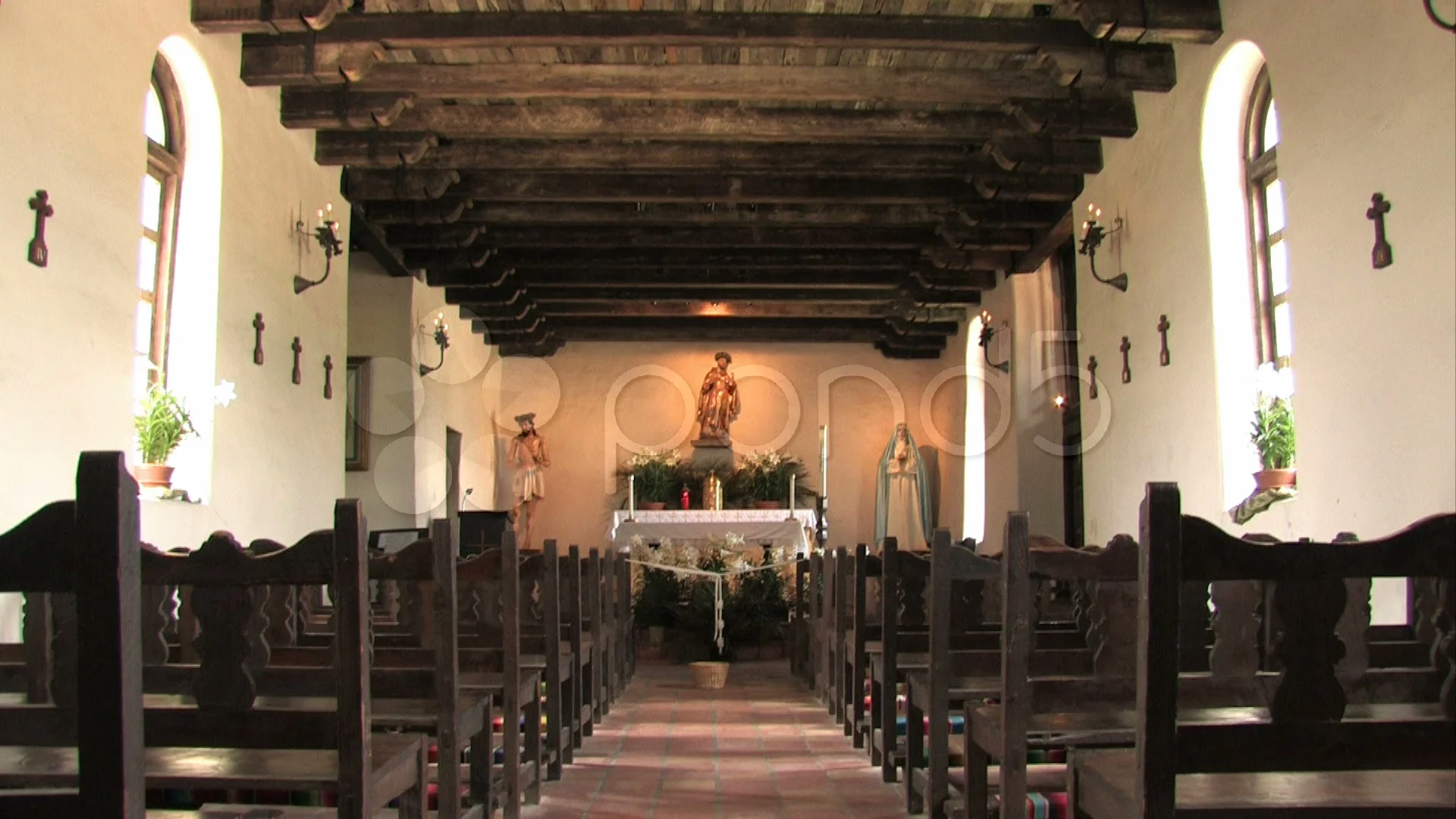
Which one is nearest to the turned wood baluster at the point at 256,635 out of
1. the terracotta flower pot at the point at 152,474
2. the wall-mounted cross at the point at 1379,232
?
the terracotta flower pot at the point at 152,474

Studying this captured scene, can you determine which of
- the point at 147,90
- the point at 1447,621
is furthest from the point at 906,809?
the point at 147,90

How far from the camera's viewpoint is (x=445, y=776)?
318 cm

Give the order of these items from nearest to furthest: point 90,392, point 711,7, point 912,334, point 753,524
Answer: point 90,392 < point 711,7 < point 753,524 < point 912,334

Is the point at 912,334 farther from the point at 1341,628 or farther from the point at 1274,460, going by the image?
the point at 1341,628

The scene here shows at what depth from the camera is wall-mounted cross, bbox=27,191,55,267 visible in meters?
4.92

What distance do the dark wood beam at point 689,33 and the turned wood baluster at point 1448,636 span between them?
5.22 m

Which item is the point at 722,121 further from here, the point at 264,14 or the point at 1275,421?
the point at 1275,421

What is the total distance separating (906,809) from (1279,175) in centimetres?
373

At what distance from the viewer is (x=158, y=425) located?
595cm

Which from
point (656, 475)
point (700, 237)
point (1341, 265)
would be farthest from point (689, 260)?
point (1341, 265)

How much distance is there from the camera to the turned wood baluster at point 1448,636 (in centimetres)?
181

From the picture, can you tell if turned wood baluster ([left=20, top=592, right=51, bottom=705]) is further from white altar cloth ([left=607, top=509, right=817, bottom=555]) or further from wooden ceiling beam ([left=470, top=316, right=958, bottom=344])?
wooden ceiling beam ([left=470, top=316, right=958, bottom=344])

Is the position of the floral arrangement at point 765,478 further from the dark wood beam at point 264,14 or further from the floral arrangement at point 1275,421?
the dark wood beam at point 264,14

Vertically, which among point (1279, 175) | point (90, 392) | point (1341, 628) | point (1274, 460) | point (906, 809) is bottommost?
point (906, 809)
